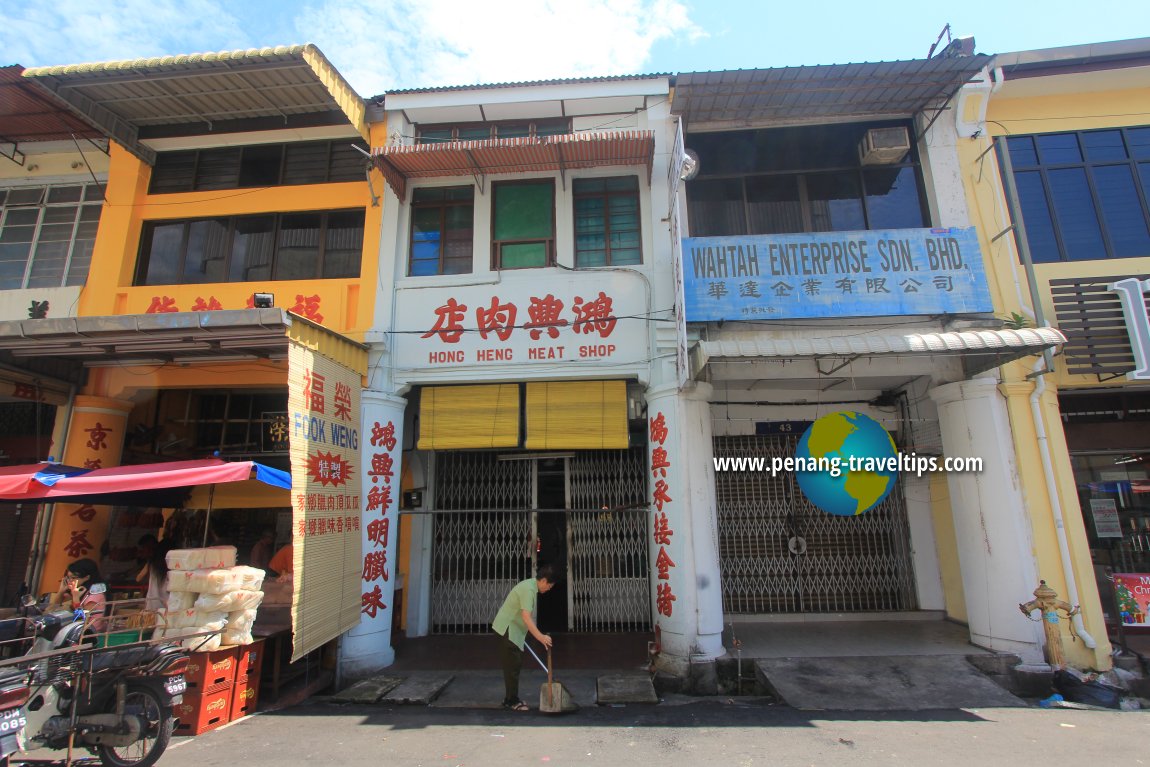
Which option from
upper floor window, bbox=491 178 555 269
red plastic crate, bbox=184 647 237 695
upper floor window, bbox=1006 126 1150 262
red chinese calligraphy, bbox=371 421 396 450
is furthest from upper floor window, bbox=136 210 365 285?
upper floor window, bbox=1006 126 1150 262

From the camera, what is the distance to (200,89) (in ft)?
26.3

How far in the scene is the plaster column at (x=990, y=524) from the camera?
656cm

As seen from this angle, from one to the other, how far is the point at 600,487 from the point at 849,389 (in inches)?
167

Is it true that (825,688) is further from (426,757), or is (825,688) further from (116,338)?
(116,338)

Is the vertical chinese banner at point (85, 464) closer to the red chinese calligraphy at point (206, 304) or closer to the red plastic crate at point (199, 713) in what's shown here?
the red chinese calligraphy at point (206, 304)

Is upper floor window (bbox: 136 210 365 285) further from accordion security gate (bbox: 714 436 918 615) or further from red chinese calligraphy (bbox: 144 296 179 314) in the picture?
accordion security gate (bbox: 714 436 918 615)

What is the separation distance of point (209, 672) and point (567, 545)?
485 cm

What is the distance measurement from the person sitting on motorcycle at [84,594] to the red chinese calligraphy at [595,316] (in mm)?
5922

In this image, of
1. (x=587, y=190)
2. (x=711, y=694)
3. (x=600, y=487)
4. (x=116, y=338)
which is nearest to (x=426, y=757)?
(x=711, y=694)

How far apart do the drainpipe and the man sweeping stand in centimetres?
609

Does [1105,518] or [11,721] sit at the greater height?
[1105,518]

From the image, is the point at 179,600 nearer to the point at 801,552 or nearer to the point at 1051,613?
the point at 801,552

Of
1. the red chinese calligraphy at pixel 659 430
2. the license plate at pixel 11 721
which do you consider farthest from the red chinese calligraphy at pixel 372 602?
the red chinese calligraphy at pixel 659 430

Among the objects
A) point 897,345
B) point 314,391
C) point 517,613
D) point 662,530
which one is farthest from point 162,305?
point 897,345
